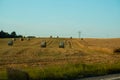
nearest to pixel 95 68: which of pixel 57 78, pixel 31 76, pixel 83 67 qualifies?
pixel 83 67

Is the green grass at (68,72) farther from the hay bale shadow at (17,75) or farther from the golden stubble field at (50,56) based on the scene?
the golden stubble field at (50,56)

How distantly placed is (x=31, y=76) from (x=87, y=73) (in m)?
3.94

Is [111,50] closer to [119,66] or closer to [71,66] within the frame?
[119,66]

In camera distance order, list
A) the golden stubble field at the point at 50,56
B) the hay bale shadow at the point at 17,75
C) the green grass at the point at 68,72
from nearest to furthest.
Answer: the hay bale shadow at the point at 17,75 < the green grass at the point at 68,72 < the golden stubble field at the point at 50,56

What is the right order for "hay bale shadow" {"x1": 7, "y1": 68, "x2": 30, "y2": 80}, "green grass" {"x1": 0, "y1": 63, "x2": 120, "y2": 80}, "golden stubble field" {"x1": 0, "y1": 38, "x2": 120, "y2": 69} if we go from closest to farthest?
"hay bale shadow" {"x1": 7, "y1": 68, "x2": 30, "y2": 80} → "green grass" {"x1": 0, "y1": 63, "x2": 120, "y2": 80} → "golden stubble field" {"x1": 0, "y1": 38, "x2": 120, "y2": 69}

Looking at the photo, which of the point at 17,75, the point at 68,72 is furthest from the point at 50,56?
the point at 17,75

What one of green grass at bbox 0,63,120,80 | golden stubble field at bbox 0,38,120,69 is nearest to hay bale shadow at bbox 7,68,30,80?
green grass at bbox 0,63,120,80

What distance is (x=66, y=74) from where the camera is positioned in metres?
16.0

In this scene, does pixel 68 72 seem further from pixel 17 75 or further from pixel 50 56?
pixel 50 56

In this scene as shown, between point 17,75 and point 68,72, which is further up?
point 17,75

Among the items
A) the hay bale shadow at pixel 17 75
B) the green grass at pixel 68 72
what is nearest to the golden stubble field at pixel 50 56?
the green grass at pixel 68 72

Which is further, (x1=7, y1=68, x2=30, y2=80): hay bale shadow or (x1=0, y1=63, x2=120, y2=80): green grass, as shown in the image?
(x1=0, y1=63, x2=120, y2=80): green grass

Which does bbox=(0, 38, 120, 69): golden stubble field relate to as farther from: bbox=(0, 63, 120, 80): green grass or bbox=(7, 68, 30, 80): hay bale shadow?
bbox=(7, 68, 30, 80): hay bale shadow

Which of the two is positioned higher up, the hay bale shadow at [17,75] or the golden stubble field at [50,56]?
the hay bale shadow at [17,75]
